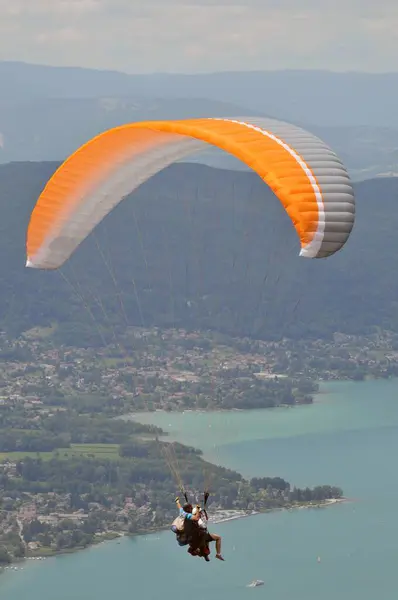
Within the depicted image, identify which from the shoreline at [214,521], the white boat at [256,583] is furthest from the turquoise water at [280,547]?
the shoreline at [214,521]

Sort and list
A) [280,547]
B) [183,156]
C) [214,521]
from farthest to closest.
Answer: [214,521]
[280,547]
[183,156]

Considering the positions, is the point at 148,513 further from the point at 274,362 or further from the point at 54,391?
the point at 274,362

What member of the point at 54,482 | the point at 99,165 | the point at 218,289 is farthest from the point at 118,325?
the point at 99,165

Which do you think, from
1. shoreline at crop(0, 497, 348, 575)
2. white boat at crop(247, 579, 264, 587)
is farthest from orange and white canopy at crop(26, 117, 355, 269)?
shoreline at crop(0, 497, 348, 575)

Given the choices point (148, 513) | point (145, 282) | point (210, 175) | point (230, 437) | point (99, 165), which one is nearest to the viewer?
point (99, 165)

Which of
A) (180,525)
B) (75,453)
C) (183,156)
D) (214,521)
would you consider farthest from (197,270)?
(180,525)

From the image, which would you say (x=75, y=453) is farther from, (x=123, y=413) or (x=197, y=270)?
(x=197, y=270)
